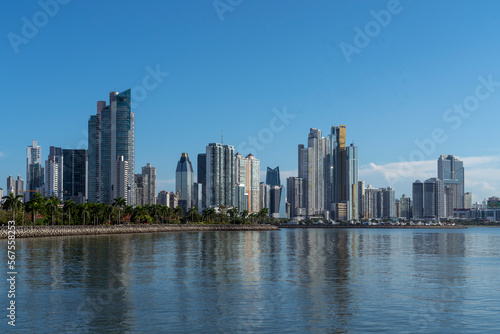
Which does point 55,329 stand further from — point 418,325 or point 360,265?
point 360,265

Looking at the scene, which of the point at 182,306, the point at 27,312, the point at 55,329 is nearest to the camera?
the point at 55,329

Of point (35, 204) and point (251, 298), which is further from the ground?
point (35, 204)

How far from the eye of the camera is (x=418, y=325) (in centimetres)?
3145

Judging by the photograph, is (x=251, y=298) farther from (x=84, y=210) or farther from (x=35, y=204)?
(x=84, y=210)

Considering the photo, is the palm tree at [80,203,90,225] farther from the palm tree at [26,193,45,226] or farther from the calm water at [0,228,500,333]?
the calm water at [0,228,500,333]

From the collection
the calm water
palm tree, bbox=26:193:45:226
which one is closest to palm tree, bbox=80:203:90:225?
palm tree, bbox=26:193:45:226

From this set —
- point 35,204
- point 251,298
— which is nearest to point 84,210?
point 35,204

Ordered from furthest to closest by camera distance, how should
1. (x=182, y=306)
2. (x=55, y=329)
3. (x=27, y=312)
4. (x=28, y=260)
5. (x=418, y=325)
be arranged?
1. (x=28, y=260)
2. (x=182, y=306)
3. (x=27, y=312)
4. (x=418, y=325)
5. (x=55, y=329)

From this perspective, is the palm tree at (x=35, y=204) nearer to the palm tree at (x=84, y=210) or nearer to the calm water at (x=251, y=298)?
the palm tree at (x=84, y=210)

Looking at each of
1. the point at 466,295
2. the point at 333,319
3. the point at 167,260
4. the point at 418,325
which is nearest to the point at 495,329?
the point at 418,325

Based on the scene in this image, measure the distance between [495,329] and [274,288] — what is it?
60.4ft

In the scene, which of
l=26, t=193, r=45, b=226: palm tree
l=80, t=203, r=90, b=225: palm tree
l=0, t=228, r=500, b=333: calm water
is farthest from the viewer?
l=80, t=203, r=90, b=225: palm tree

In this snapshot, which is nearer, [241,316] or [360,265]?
[241,316]

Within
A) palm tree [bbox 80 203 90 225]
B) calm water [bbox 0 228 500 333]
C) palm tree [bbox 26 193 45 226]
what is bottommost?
calm water [bbox 0 228 500 333]
